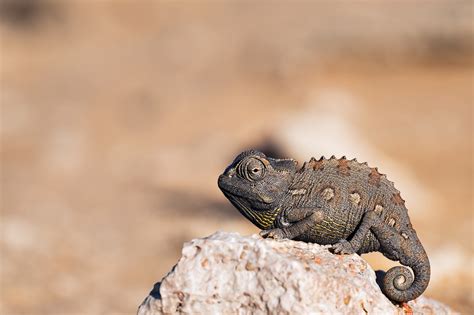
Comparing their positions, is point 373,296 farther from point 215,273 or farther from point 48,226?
point 48,226

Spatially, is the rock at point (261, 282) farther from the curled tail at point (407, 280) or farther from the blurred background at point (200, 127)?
the blurred background at point (200, 127)

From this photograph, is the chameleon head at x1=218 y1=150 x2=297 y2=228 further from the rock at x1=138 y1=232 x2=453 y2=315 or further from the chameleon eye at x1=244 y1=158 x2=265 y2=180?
the rock at x1=138 y1=232 x2=453 y2=315

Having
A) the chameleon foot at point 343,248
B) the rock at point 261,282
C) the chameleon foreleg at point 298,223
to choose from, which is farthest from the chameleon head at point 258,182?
the chameleon foot at point 343,248

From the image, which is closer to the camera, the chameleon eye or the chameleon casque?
the chameleon casque

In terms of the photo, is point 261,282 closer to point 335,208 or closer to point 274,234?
point 274,234

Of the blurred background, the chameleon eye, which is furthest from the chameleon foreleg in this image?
the blurred background

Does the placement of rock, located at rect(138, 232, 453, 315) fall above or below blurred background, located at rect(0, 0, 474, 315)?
below

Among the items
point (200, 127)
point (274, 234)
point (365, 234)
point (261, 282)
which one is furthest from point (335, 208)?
point (200, 127)
